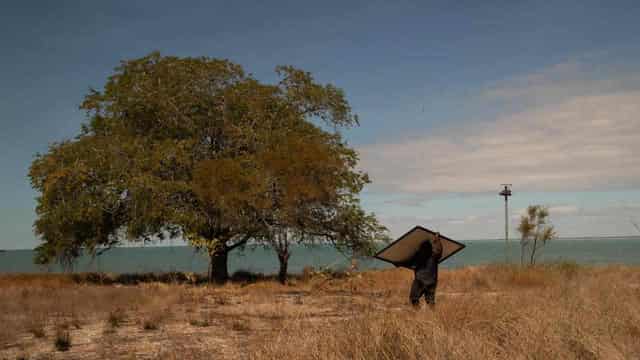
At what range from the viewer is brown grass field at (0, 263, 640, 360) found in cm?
911

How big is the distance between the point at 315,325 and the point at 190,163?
14759 millimetres

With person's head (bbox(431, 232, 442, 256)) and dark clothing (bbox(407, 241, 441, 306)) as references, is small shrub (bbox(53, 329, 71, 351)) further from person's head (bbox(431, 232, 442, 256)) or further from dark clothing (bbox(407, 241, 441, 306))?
person's head (bbox(431, 232, 442, 256))

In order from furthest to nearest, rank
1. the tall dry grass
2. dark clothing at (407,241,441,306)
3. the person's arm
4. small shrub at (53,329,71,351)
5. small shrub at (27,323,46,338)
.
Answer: the person's arm
dark clothing at (407,241,441,306)
small shrub at (27,323,46,338)
small shrub at (53,329,71,351)
the tall dry grass

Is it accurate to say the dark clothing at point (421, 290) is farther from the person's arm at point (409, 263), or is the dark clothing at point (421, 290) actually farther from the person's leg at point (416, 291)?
the person's arm at point (409, 263)

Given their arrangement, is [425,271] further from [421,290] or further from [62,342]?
[62,342]

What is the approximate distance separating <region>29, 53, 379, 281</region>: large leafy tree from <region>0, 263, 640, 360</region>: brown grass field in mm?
3740

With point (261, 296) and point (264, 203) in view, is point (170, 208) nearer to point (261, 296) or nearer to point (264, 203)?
point (264, 203)

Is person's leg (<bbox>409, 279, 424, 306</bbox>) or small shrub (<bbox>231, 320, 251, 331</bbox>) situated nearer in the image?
small shrub (<bbox>231, 320, 251, 331</bbox>)

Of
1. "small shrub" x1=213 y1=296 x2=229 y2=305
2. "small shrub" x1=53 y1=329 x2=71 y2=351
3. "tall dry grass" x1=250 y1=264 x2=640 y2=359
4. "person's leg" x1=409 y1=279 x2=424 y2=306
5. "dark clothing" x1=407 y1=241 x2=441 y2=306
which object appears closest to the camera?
"tall dry grass" x1=250 y1=264 x2=640 y2=359

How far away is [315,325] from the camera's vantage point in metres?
13.5

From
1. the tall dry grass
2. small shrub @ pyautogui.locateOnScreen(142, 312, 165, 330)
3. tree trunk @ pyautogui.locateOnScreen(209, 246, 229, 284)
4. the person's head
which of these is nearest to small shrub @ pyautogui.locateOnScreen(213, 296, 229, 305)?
small shrub @ pyautogui.locateOnScreen(142, 312, 165, 330)

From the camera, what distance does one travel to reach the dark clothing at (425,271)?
14430 millimetres

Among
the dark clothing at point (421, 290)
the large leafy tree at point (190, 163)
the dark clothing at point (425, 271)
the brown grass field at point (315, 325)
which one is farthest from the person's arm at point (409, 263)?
the large leafy tree at point (190, 163)

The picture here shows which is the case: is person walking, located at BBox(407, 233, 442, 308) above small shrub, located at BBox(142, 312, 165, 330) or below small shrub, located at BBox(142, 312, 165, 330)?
above
